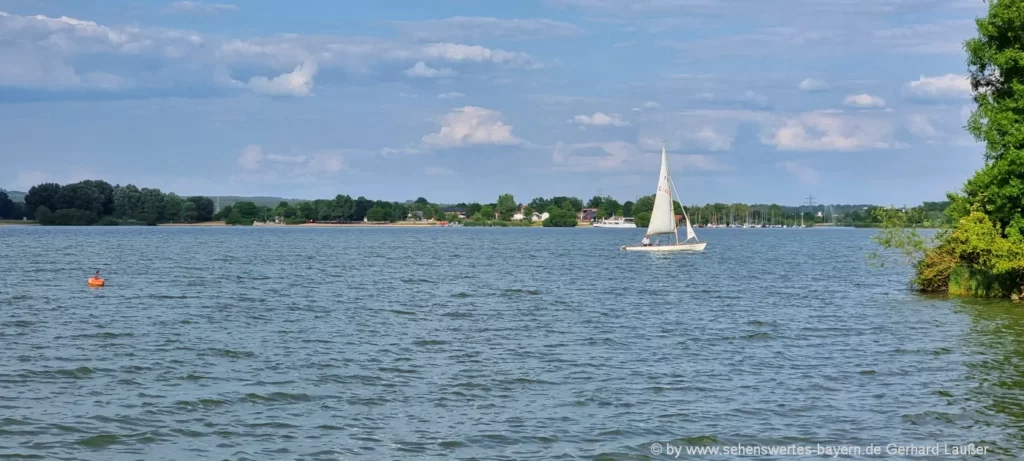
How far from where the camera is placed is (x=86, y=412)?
70.8 ft

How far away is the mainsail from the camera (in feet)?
345

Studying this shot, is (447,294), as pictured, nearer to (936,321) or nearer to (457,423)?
(936,321)

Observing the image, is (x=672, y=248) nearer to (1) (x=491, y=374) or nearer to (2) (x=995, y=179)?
(2) (x=995, y=179)

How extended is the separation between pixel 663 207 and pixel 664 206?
0.16 metres

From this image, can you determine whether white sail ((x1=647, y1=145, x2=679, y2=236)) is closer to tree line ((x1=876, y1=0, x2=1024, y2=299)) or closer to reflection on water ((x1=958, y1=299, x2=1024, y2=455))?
tree line ((x1=876, y1=0, x2=1024, y2=299))

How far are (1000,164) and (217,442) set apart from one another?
32.8 meters

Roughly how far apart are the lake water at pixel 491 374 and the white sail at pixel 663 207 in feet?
169

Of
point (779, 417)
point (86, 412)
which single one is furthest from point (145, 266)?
point (779, 417)

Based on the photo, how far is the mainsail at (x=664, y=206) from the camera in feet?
345

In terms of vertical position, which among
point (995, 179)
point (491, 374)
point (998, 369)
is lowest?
point (491, 374)

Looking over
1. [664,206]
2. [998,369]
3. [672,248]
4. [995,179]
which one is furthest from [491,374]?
[672,248]

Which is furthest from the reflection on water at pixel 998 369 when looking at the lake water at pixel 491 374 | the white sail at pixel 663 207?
the white sail at pixel 663 207

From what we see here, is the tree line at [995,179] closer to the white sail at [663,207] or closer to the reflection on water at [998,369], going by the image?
the reflection on water at [998,369]

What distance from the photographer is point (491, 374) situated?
1064 inches
